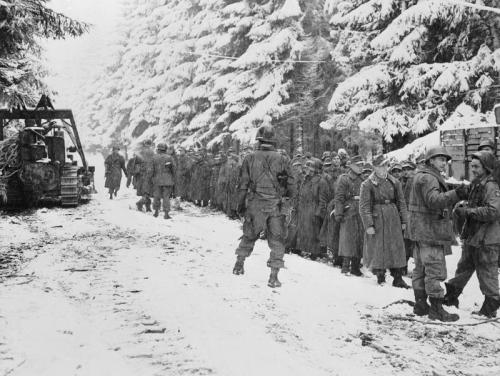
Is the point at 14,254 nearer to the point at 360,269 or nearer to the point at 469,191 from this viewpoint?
the point at 360,269

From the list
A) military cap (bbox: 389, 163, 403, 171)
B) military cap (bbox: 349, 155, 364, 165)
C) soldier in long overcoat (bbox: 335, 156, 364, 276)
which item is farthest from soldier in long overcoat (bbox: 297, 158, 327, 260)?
military cap (bbox: 389, 163, 403, 171)

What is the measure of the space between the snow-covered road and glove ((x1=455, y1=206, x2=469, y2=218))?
117cm

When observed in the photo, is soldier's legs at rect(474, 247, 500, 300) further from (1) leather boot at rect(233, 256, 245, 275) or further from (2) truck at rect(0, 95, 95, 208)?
(2) truck at rect(0, 95, 95, 208)

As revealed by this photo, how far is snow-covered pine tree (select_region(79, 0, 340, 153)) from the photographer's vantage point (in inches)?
843

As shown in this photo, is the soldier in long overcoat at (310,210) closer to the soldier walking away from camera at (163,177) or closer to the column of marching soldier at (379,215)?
the column of marching soldier at (379,215)

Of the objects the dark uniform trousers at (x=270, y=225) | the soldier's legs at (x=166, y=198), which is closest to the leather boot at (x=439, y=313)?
the dark uniform trousers at (x=270, y=225)

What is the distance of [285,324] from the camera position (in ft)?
18.6

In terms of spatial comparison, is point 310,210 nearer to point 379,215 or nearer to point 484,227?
point 379,215

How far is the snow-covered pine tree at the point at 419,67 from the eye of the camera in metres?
13.6

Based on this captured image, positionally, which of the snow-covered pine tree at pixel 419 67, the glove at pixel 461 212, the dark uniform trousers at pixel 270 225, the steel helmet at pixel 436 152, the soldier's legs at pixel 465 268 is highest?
the snow-covered pine tree at pixel 419 67

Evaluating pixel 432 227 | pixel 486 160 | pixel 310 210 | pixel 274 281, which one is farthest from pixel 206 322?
pixel 310 210

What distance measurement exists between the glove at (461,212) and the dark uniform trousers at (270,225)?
2195mm

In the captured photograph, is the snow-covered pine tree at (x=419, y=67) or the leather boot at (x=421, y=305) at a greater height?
the snow-covered pine tree at (x=419, y=67)

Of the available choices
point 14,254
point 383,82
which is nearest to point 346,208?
point 14,254
